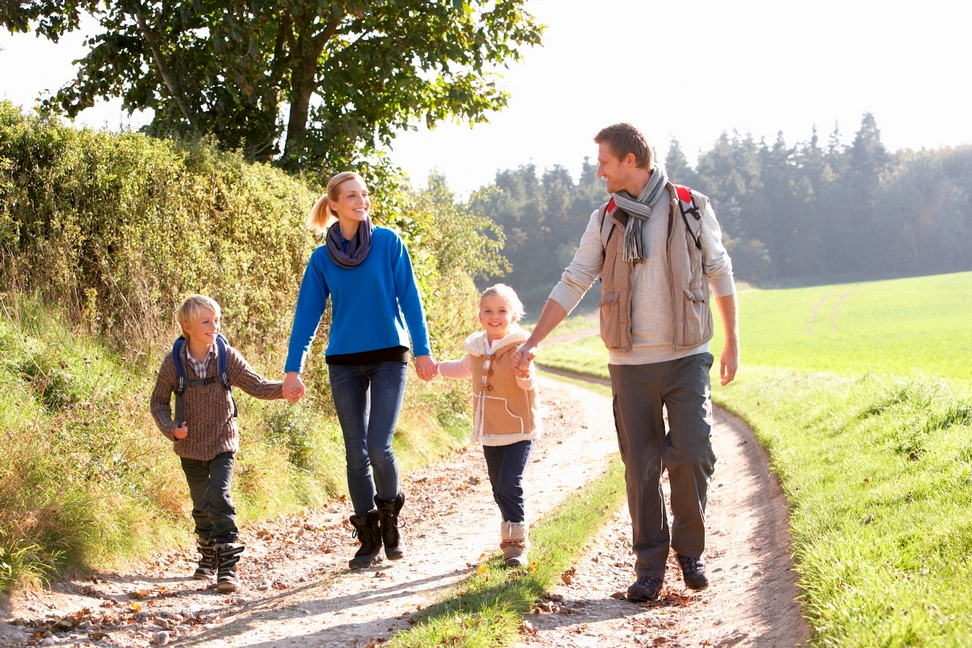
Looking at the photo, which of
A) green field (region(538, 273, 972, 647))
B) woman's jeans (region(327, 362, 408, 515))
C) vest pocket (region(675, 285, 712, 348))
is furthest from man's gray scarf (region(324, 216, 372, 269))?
green field (region(538, 273, 972, 647))

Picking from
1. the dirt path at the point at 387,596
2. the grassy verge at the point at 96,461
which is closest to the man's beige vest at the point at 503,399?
the dirt path at the point at 387,596

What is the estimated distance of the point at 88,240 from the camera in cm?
800

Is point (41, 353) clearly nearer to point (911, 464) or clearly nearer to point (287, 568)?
point (287, 568)

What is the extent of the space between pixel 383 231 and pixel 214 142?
4.90 m

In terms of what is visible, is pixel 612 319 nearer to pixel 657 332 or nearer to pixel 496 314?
pixel 657 332

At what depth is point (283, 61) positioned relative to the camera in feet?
43.1

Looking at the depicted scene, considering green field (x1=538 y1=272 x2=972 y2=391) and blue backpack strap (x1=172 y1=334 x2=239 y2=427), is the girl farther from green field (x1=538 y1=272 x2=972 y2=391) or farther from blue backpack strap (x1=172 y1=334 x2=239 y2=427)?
green field (x1=538 y1=272 x2=972 y2=391)

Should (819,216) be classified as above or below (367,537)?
above

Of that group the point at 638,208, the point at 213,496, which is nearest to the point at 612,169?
the point at 638,208

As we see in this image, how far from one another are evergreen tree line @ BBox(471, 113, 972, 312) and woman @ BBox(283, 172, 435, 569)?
8674 cm

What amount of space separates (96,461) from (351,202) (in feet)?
8.75

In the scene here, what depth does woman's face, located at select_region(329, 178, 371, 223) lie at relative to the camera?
5.71 meters

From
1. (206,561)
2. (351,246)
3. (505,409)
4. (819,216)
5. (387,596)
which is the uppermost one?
(819,216)

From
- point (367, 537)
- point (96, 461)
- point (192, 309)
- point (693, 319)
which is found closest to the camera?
point (693, 319)
